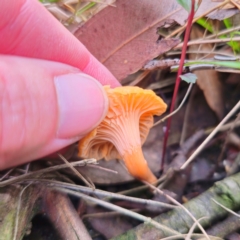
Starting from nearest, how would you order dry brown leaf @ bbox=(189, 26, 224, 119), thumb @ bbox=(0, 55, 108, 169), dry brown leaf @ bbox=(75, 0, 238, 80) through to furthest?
thumb @ bbox=(0, 55, 108, 169), dry brown leaf @ bbox=(75, 0, 238, 80), dry brown leaf @ bbox=(189, 26, 224, 119)

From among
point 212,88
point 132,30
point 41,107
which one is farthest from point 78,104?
point 212,88

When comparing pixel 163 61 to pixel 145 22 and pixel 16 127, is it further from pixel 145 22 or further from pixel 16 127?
pixel 16 127

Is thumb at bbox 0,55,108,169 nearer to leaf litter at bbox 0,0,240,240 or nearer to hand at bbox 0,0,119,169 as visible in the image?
hand at bbox 0,0,119,169

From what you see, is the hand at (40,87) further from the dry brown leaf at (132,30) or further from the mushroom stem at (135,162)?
the mushroom stem at (135,162)

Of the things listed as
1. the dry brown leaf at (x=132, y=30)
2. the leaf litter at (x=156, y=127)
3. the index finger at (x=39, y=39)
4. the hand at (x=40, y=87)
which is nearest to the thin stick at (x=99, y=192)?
the leaf litter at (x=156, y=127)

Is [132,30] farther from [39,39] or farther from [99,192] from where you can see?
[99,192]

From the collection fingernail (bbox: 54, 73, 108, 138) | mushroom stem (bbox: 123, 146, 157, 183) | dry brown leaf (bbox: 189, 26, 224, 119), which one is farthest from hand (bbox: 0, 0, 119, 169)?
dry brown leaf (bbox: 189, 26, 224, 119)

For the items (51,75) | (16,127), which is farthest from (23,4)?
(16,127)
